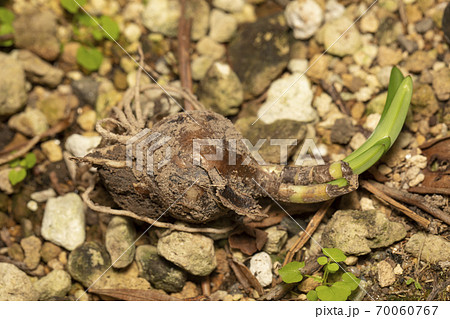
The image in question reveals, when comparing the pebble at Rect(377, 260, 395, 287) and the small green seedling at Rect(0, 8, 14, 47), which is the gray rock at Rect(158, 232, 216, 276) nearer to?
the pebble at Rect(377, 260, 395, 287)

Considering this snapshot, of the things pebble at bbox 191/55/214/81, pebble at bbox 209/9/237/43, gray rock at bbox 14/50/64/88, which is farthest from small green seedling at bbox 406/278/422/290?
gray rock at bbox 14/50/64/88

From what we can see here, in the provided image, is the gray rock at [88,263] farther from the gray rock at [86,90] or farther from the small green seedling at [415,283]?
the small green seedling at [415,283]

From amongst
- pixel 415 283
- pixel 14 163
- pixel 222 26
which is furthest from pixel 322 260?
pixel 14 163

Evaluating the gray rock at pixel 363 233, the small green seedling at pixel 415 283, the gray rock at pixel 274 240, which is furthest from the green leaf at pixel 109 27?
the small green seedling at pixel 415 283

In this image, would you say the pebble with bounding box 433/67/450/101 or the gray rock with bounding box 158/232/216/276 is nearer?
the gray rock with bounding box 158/232/216/276
